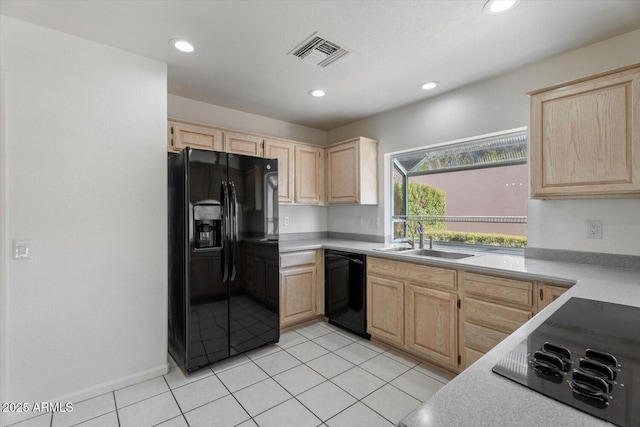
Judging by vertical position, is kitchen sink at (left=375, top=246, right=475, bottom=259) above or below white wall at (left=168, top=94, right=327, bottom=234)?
below

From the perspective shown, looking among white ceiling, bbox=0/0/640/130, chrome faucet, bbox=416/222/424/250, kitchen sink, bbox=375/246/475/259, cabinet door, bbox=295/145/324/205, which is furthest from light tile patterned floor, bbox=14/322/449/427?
white ceiling, bbox=0/0/640/130

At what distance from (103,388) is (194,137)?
2.15 m

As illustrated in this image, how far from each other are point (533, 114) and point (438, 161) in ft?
3.99

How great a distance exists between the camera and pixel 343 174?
3656mm

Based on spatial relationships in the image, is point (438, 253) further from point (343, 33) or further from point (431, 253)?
point (343, 33)

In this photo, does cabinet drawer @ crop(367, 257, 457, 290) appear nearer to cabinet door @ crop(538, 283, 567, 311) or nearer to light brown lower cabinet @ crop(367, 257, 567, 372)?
light brown lower cabinet @ crop(367, 257, 567, 372)

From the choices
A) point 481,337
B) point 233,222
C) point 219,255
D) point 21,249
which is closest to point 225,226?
point 233,222

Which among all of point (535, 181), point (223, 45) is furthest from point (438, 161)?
point (223, 45)

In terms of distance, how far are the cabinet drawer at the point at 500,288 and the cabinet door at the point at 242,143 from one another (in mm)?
2412

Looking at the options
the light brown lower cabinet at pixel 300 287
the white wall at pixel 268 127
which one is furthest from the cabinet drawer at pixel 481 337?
the white wall at pixel 268 127

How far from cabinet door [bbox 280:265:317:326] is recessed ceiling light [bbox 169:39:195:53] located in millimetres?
2120

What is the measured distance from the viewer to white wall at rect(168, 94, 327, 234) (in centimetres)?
311

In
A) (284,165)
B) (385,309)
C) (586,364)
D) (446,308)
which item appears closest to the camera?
(586,364)

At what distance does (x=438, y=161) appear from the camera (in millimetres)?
3277
